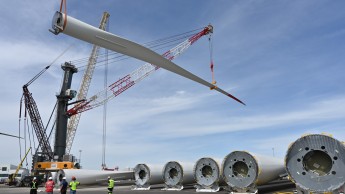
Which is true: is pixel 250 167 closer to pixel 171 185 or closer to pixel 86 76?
pixel 171 185

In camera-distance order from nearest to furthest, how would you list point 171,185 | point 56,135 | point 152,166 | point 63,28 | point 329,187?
point 63,28 → point 329,187 → point 171,185 → point 152,166 → point 56,135

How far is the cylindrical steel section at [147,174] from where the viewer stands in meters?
38.1

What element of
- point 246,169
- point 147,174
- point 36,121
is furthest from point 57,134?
point 246,169

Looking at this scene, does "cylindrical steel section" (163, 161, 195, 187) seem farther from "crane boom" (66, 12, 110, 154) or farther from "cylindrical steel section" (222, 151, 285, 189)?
"crane boom" (66, 12, 110, 154)

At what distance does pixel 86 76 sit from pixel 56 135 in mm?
25851

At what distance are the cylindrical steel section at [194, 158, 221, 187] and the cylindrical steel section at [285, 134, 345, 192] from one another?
15195 millimetres

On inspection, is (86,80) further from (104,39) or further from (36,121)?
(104,39)

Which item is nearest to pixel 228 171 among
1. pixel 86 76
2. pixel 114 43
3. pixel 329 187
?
pixel 329 187

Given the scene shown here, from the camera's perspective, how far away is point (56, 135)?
68938 mm

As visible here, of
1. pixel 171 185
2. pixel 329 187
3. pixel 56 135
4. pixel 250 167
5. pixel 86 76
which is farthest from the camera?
pixel 86 76

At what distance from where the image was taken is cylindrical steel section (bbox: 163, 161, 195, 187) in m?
35.4

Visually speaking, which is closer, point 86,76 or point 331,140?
point 331,140

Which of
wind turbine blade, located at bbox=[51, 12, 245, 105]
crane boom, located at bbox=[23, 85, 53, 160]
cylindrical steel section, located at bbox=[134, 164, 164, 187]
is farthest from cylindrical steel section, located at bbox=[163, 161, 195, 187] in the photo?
crane boom, located at bbox=[23, 85, 53, 160]

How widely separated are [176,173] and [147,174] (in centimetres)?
413
